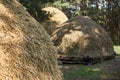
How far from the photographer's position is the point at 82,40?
658 inches

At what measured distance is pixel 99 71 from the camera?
42.9 feet

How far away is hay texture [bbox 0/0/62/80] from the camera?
4211 millimetres

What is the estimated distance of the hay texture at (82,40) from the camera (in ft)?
53.8

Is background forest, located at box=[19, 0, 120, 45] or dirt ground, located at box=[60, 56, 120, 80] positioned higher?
dirt ground, located at box=[60, 56, 120, 80]

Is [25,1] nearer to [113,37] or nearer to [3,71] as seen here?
[3,71]

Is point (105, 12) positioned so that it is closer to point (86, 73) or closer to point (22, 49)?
point (86, 73)

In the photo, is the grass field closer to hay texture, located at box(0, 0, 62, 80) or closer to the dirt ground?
the dirt ground

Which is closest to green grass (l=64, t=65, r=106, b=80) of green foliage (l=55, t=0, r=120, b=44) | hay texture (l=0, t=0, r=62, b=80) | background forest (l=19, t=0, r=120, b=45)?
hay texture (l=0, t=0, r=62, b=80)

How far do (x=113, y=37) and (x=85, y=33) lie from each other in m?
19.2

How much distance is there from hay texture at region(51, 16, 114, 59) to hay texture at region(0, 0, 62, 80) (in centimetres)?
1082

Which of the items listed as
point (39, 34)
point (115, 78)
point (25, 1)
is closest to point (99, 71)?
point (115, 78)

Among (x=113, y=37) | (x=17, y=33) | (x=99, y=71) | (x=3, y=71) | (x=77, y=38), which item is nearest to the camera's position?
(x=3, y=71)

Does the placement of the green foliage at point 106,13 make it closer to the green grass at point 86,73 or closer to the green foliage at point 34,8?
the green foliage at point 34,8

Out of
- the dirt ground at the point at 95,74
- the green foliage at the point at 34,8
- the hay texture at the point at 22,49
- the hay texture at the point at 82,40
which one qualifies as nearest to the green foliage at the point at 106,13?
the hay texture at the point at 82,40
